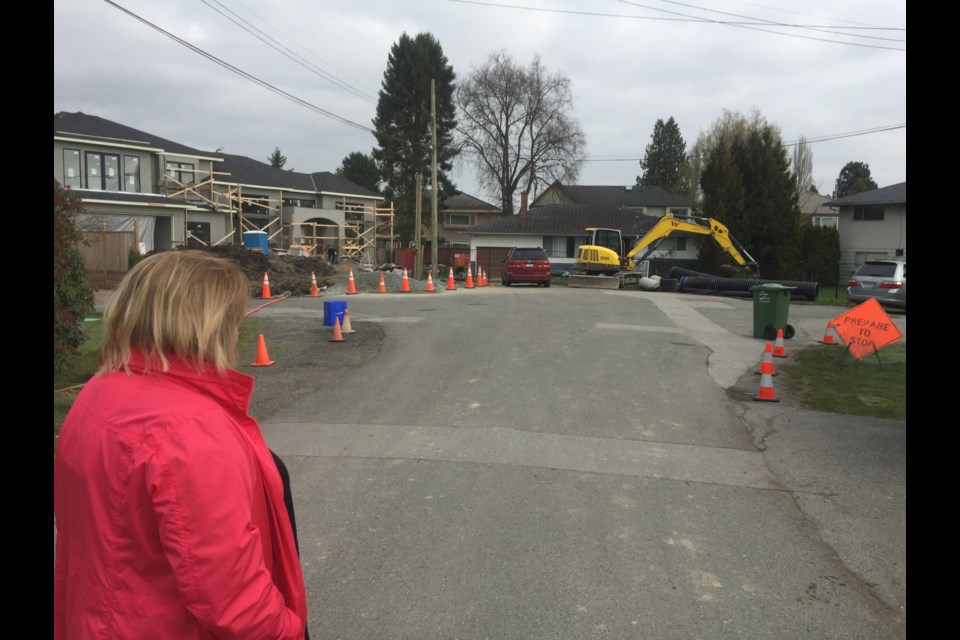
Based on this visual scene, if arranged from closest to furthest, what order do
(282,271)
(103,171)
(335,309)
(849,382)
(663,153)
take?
1. (849,382)
2. (335,309)
3. (282,271)
4. (103,171)
5. (663,153)

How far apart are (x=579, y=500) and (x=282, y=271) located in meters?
26.2

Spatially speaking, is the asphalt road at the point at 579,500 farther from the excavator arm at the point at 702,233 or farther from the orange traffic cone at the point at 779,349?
the excavator arm at the point at 702,233

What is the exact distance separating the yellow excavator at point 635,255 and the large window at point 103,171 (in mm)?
23610

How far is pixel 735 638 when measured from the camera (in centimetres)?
364

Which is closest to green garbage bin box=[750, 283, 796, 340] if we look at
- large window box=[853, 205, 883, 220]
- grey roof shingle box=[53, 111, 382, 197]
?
large window box=[853, 205, 883, 220]

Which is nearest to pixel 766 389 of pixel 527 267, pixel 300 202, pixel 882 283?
pixel 882 283

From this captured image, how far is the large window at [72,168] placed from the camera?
34406 mm

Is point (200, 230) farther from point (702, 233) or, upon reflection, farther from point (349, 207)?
point (702, 233)

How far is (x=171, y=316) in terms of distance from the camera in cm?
194

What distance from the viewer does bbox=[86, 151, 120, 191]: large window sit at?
35456mm

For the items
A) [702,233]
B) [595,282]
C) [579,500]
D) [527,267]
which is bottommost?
[579,500]

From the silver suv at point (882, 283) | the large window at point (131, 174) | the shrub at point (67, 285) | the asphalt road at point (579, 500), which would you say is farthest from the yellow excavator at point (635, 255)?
the shrub at point (67, 285)

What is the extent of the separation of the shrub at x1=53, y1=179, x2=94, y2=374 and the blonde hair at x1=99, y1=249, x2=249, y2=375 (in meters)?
8.15
